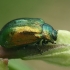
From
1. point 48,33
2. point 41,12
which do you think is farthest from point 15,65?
point 41,12

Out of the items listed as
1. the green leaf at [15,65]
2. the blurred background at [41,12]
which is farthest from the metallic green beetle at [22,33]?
the blurred background at [41,12]

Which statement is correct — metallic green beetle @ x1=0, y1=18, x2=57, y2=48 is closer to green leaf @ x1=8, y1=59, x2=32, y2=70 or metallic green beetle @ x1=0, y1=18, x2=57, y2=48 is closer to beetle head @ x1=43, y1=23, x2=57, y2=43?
beetle head @ x1=43, y1=23, x2=57, y2=43

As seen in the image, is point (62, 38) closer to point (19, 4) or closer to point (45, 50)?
point (45, 50)

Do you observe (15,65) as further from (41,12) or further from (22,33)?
(41,12)

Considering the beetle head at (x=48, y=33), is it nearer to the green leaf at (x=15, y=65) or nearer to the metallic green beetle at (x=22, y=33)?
the metallic green beetle at (x=22, y=33)

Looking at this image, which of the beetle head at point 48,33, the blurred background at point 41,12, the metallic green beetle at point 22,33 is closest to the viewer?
the metallic green beetle at point 22,33

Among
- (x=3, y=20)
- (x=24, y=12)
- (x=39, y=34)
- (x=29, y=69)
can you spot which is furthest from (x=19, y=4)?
(x=39, y=34)
